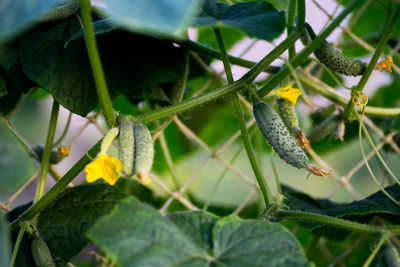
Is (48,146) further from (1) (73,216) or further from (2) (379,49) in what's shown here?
(2) (379,49)

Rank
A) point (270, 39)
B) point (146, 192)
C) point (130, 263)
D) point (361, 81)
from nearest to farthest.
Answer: point (130, 263) < point (270, 39) < point (361, 81) < point (146, 192)

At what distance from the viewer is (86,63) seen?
861mm

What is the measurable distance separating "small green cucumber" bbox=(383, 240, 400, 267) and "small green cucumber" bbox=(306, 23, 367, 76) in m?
0.29

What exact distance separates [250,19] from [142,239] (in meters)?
0.36

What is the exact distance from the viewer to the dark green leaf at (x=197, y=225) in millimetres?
591

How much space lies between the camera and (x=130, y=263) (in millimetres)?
478

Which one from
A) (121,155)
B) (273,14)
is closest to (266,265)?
(121,155)

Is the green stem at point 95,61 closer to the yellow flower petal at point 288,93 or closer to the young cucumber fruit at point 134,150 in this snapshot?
the young cucumber fruit at point 134,150

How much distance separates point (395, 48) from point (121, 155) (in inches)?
34.4

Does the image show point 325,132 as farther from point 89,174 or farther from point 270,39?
point 89,174

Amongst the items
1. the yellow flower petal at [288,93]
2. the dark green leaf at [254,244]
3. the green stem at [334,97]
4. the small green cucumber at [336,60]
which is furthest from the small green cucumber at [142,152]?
the green stem at [334,97]

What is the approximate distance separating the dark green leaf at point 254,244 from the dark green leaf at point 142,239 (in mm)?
34

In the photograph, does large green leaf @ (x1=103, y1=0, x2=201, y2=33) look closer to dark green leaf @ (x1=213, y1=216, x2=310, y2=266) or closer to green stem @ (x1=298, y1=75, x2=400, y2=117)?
dark green leaf @ (x1=213, y1=216, x2=310, y2=266)

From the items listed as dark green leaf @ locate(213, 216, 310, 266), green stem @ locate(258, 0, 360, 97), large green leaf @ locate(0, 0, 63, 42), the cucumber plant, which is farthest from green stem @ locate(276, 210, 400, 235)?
large green leaf @ locate(0, 0, 63, 42)
